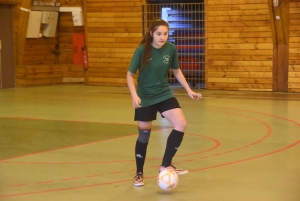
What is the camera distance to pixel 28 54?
1580 centimetres

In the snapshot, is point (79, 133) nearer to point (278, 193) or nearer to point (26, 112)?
point (26, 112)

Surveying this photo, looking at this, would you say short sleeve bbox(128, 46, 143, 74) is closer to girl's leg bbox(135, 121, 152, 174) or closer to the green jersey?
the green jersey

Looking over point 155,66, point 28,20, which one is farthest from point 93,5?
point 155,66

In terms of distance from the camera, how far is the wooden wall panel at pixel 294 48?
1308cm

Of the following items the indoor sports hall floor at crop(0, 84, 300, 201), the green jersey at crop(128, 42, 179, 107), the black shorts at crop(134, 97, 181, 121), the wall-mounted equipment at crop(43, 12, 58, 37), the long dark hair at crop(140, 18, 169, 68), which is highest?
the wall-mounted equipment at crop(43, 12, 58, 37)

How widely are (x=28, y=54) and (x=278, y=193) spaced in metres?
11.8

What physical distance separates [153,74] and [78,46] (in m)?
11.0

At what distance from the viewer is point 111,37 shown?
15219mm

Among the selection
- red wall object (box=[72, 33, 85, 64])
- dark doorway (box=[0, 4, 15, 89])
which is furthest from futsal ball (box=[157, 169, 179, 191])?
red wall object (box=[72, 33, 85, 64])

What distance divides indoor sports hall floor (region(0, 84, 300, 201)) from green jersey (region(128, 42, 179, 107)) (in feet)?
2.72

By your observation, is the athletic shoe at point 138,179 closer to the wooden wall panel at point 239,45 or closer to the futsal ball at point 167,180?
the futsal ball at point 167,180

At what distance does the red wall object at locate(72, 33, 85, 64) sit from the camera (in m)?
15.9

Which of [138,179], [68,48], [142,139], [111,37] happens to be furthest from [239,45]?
[138,179]

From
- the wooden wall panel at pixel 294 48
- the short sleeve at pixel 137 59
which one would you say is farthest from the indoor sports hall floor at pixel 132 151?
the wooden wall panel at pixel 294 48
